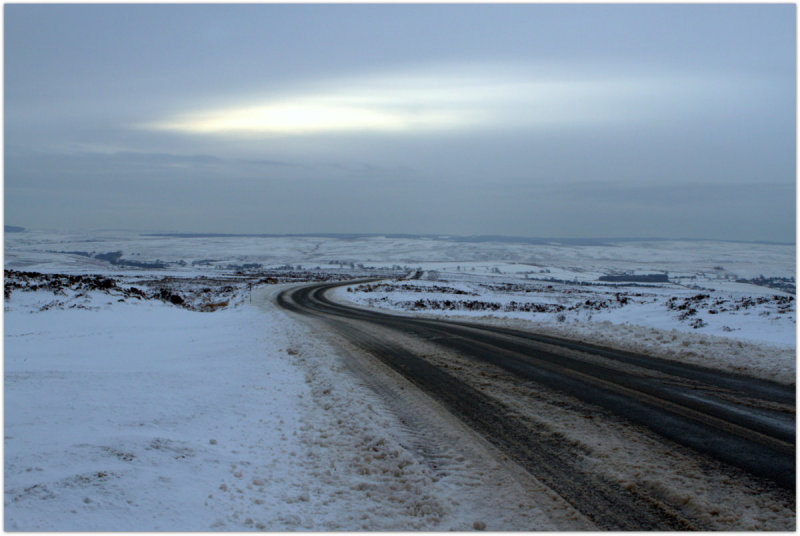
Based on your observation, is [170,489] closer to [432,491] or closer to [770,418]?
[432,491]

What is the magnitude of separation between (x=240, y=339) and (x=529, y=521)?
13.0 m

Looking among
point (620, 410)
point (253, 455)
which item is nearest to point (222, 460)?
point (253, 455)

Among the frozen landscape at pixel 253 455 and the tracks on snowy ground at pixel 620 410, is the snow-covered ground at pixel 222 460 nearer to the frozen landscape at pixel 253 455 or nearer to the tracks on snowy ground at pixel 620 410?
the frozen landscape at pixel 253 455

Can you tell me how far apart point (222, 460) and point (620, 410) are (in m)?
6.09

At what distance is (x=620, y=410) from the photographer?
8.51 meters

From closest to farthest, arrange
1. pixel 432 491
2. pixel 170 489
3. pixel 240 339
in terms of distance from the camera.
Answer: pixel 170 489
pixel 432 491
pixel 240 339

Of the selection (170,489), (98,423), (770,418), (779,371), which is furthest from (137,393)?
(779,371)

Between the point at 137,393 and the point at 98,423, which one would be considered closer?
the point at 98,423

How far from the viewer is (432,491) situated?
5488 millimetres

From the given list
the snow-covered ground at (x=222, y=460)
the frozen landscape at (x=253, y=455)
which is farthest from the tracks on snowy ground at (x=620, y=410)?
the snow-covered ground at (x=222, y=460)

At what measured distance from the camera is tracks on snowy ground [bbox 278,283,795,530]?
542 cm

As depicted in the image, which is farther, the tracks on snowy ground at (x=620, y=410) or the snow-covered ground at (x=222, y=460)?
the tracks on snowy ground at (x=620, y=410)

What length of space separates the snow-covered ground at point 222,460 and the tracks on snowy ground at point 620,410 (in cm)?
59

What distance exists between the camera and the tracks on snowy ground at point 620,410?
5422mm
